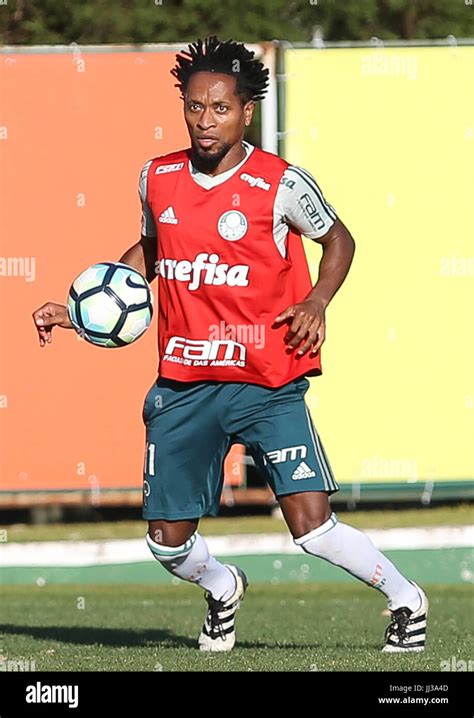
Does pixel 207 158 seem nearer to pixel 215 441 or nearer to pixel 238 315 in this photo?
pixel 238 315

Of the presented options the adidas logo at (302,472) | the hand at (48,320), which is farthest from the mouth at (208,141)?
the adidas logo at (302,472)

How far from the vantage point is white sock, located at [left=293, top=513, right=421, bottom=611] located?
6703 mm

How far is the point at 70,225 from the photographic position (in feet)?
39.9

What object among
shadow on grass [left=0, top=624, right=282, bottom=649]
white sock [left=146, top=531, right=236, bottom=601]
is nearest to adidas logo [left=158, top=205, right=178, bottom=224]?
white sock [left=146, top=531, right=236, bottom=601]

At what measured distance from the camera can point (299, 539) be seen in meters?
6.70

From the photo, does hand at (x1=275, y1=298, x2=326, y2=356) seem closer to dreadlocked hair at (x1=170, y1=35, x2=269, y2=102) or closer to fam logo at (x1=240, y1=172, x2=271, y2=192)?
fam logo at (x1=240, y1=172, x2=271, y2=192)

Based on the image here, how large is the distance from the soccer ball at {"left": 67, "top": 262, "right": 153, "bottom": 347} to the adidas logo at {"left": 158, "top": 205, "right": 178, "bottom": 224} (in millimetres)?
270

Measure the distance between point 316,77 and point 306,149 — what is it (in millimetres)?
537

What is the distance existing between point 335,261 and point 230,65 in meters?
0.92

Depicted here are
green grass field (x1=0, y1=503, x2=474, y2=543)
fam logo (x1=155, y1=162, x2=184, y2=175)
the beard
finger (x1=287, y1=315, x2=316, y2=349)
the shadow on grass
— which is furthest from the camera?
green grass field (x1=0, y1=503, x2=474, y2=543)

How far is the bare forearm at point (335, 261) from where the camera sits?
6.63m

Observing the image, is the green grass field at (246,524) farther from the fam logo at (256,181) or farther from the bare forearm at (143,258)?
the fam logo at (256,181)

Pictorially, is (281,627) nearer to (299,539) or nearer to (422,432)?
(299,539)
